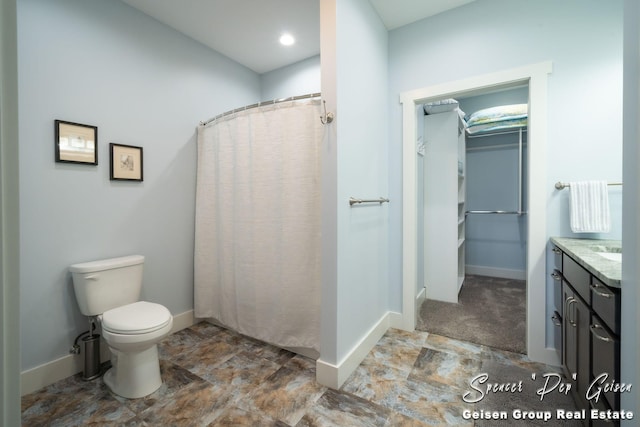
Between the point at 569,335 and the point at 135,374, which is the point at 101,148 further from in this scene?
the point at 569,335

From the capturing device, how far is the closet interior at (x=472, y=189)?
3002 millimetres

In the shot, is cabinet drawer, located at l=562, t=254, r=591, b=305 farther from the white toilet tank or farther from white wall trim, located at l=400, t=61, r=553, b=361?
the white toilet tank

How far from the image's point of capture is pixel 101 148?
1.97m

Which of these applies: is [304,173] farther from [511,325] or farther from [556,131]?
[511,325]

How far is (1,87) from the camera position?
0.44 metres

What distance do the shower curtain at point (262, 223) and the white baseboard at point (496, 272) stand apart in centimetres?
322

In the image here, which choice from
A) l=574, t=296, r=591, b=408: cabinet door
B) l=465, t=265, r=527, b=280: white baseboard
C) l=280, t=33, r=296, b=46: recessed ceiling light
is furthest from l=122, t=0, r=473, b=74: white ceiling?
l=465, t=265, r=527, b=280: white baseboard

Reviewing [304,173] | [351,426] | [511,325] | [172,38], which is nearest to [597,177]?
[511,325]

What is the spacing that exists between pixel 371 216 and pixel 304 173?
63cm

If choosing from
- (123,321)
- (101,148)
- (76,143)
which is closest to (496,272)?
(123,321)

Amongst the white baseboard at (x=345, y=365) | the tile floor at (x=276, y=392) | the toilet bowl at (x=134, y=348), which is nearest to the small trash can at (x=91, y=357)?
the tile floor at (x=276, y=392)

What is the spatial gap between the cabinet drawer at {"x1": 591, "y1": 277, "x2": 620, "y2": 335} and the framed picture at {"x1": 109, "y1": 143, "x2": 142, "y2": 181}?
2.74 m

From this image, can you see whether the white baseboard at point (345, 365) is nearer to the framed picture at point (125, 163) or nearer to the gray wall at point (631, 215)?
the gray wall at point (631, 215)

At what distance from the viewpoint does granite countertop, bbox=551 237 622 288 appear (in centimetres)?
98
